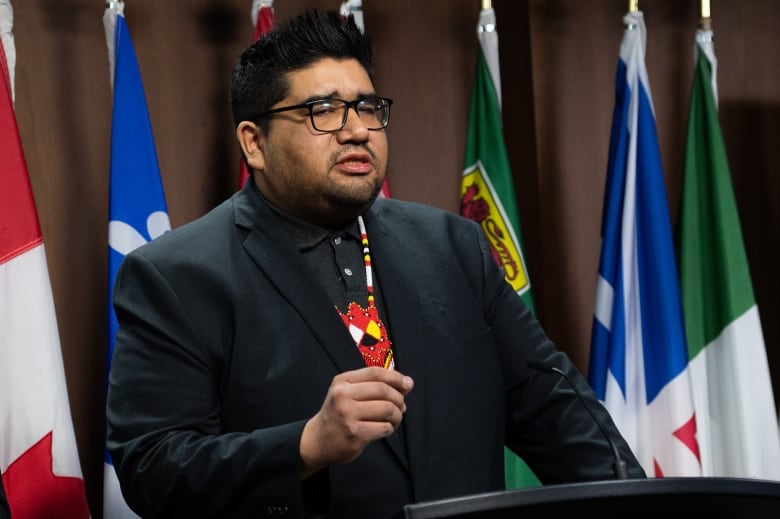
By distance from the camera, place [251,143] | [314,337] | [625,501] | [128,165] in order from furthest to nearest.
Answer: [128,165] < [251,143] < [314,337] < [625,501]

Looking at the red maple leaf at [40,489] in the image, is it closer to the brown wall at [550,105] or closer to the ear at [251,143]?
the brown wall at [550,105]


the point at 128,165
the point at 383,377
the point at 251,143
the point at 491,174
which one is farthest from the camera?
the point at 491,174

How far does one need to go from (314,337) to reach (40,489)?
1.14 m

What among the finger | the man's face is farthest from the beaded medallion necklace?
the finger

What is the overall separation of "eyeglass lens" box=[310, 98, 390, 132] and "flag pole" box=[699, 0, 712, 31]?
5.73ft

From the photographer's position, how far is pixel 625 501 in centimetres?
141

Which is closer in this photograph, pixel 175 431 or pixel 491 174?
pixel 175 431

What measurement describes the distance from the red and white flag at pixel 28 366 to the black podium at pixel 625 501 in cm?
170

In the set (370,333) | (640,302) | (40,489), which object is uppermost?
(370,333)

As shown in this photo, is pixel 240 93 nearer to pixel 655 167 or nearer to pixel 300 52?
pixel 300 52

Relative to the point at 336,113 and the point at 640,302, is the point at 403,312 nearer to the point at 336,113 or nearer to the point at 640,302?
the point at 336,113

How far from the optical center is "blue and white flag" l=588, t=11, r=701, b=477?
335 cm

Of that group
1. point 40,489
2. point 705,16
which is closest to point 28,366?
point 40,489

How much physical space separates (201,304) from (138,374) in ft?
0.59
